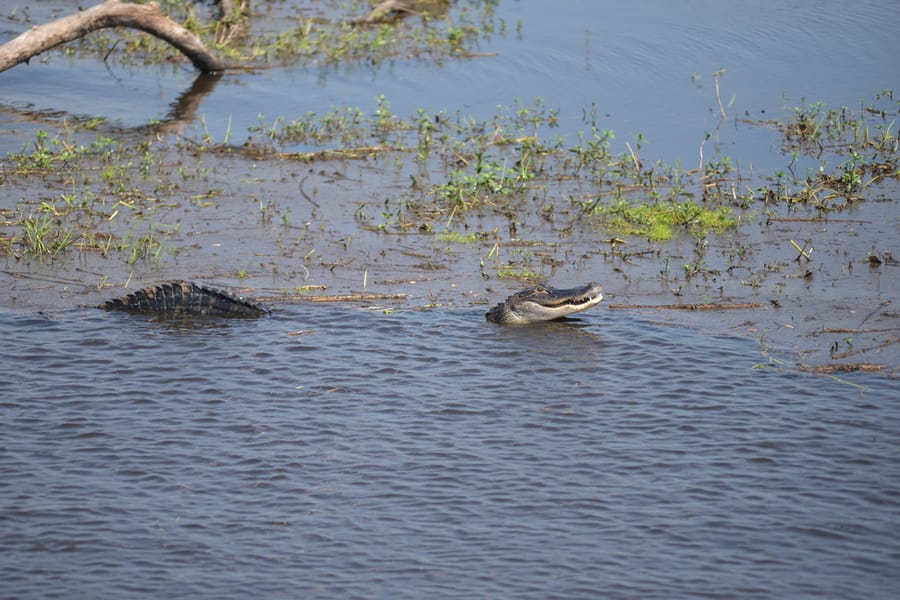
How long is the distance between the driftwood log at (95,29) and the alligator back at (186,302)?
5.74 meters

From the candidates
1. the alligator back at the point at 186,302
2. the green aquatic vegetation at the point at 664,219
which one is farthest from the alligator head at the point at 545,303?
the alligator back at the point at 186,302

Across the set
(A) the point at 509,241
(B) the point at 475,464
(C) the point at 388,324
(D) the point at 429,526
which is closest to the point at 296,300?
(C) the point at 388,324

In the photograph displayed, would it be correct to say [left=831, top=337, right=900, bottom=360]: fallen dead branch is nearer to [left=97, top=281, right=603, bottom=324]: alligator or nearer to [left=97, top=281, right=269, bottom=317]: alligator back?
[left=97, top=281, right=603, bottom=324]: alligator

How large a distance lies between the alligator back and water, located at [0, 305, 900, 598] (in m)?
0.12

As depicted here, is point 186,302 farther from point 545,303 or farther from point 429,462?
point 429,462

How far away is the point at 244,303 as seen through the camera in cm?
845

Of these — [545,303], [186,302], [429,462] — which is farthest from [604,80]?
[429,462]

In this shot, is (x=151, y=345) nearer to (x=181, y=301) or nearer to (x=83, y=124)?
(x=181, y=301)

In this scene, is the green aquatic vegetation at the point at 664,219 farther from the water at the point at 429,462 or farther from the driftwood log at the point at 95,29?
the driftwood log at the point at 95,29

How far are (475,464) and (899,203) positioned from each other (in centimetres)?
583

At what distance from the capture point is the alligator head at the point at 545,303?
8.31 m

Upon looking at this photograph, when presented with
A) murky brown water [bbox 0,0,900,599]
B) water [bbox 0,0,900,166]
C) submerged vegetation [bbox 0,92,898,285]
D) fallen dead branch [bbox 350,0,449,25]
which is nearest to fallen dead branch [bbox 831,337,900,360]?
murky brown water [bbox 0,0,900,599]

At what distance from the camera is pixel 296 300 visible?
8.91 metres

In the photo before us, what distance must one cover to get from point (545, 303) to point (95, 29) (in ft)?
25.5
